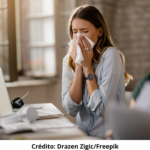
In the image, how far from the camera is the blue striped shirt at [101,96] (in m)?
1.37

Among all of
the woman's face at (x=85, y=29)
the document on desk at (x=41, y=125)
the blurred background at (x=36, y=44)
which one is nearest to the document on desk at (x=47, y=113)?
the document on desk at (x=41, y=125)

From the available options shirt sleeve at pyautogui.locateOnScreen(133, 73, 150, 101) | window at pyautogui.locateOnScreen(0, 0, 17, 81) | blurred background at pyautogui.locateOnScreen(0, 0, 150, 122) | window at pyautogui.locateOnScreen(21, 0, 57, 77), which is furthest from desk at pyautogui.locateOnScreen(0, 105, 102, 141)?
window at pyautogui.locateOnScreen(21, 0, 57, 77)

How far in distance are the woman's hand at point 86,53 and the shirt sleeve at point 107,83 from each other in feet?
0.32

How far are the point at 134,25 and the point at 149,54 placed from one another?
1.75ft

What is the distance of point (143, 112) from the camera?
0.63 metres

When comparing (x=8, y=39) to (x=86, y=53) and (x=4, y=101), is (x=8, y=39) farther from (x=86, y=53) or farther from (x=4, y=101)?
(x=4, y=101)

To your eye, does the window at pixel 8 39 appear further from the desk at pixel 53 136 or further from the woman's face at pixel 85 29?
the desk at pixel 53 136

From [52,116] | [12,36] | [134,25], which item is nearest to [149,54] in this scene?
[134,25]

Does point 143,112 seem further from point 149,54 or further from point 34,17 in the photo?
point 149,54

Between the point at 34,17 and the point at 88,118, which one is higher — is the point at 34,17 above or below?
above

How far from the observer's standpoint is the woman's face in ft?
4.85

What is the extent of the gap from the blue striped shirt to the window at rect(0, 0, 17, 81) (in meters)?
1.35

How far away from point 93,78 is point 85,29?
0.33 meters

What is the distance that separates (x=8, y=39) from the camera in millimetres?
2650
